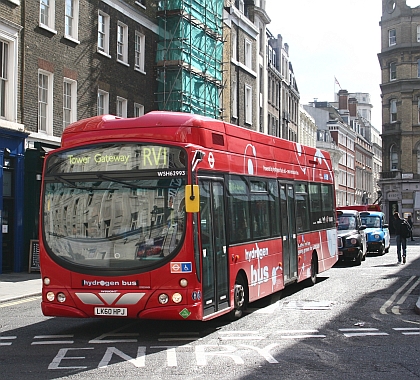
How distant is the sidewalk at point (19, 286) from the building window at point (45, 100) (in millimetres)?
5213

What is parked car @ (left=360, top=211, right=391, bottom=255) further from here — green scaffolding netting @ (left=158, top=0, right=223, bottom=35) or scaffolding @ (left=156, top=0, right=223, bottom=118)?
green scaffolding netting @ (left=158, top=0, right=223, bottom=35)

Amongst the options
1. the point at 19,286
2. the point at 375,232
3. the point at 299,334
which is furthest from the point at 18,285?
the point at 375,232

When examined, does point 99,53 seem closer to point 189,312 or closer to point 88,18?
point 88,18

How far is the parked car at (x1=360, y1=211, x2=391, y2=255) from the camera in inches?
1359

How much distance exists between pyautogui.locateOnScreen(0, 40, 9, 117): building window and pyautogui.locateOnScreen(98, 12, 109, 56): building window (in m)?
Answer: 6.12

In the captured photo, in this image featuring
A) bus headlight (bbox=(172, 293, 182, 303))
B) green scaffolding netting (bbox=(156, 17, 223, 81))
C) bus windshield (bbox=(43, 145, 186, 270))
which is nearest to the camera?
bus headlight (bbox=(172, 293, 182, 303))

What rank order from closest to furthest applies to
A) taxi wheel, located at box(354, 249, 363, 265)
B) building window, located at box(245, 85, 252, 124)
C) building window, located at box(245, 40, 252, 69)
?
Result: taxi wheel, located at box(354, 249, 363, 265), building window, located at box(245, 85, 252, 124), building window, located at box(245, 40, 252, 69)

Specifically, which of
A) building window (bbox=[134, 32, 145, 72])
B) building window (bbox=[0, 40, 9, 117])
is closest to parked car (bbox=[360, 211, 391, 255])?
building window (bbox=[134, 32, 145, 72])

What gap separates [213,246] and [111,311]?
1804 mm

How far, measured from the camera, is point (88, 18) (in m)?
28.5

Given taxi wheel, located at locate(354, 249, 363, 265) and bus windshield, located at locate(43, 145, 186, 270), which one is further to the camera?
taxi wheel, located at locate(354, 249, 363, 265)

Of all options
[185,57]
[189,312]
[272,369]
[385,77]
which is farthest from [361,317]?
[385,77]

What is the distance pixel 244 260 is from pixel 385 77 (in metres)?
70.6

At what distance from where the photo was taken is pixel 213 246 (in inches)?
456
